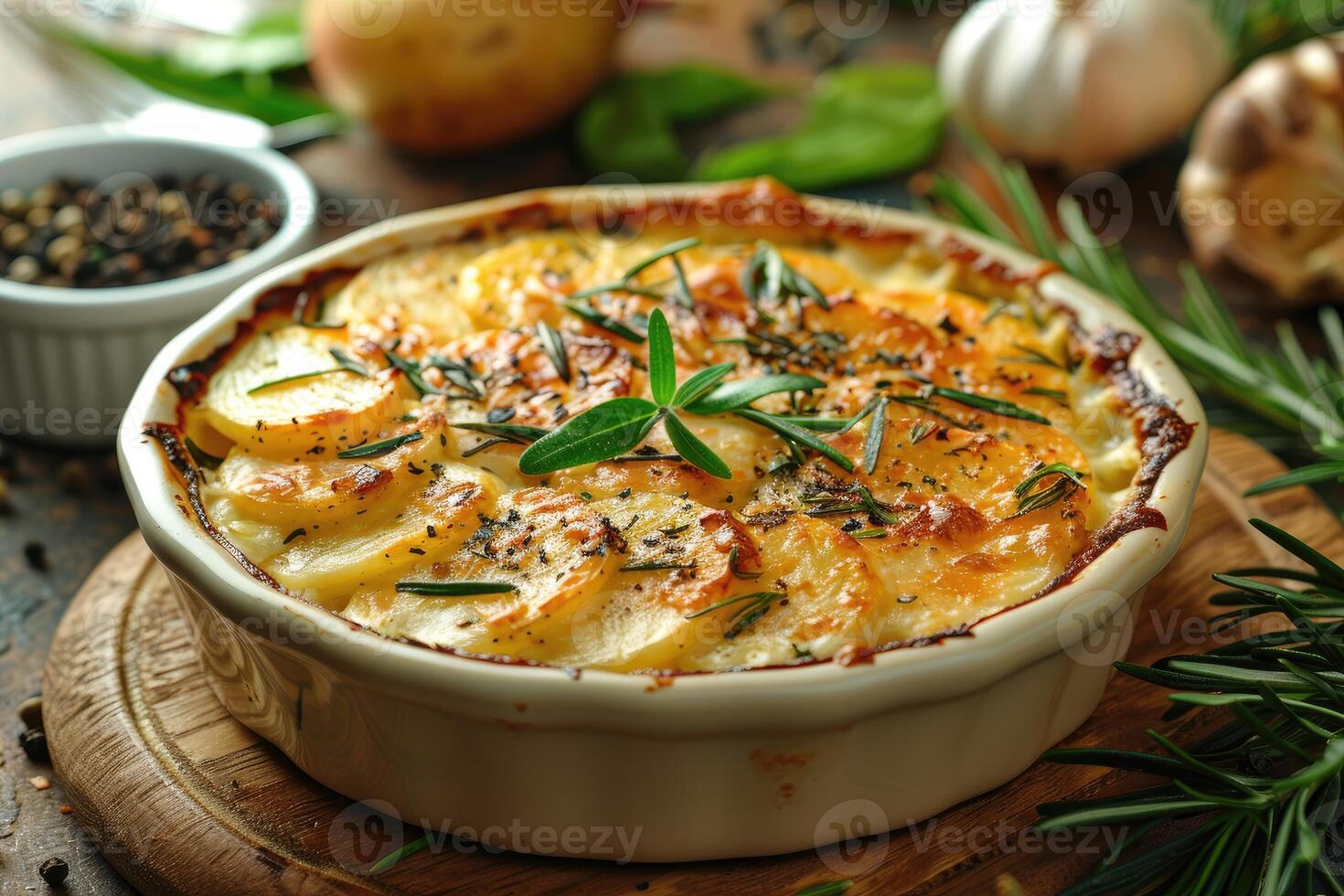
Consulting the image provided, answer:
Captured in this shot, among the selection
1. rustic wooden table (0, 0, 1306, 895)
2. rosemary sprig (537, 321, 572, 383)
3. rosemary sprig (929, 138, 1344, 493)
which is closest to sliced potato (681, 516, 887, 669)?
rosemary sprig (537, 321, 572, 383)

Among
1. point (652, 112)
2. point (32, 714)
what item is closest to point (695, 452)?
point (32, 714)

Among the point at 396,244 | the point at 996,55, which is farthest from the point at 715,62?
the point at 396,244

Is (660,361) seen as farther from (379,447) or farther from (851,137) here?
(851,137)

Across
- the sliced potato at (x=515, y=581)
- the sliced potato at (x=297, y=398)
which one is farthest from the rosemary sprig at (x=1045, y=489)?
the sliced potato at (x=297, y=398)

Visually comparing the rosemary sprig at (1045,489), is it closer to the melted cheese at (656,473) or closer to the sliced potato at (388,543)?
the melted cheese at (656,473)

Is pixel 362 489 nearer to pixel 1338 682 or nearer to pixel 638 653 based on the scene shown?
pixel 638 653
